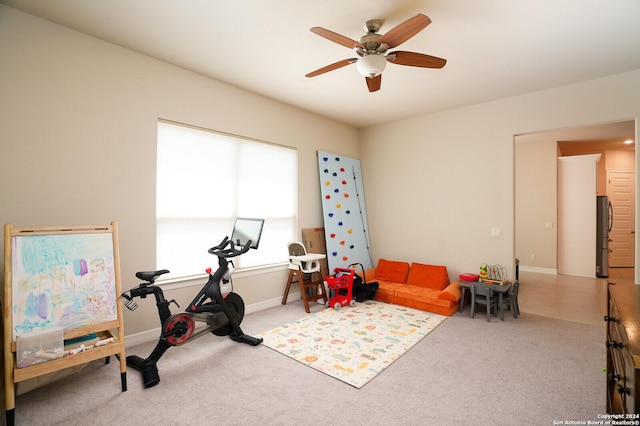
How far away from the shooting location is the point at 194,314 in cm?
273

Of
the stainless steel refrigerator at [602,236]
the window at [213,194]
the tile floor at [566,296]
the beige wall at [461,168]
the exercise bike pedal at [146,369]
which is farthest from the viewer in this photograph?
the stainless steel refrigerator at [602,236]

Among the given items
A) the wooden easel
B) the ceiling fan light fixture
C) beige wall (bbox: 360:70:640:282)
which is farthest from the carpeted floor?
the ceiling fan light fixture

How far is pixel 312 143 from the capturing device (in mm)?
4938

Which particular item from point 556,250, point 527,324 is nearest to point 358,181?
point 527,324

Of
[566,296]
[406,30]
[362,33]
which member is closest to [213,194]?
[362,33]

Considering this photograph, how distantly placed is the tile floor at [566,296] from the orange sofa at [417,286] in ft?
3.48

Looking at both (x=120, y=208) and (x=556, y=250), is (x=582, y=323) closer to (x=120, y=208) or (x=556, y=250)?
(x=556, y=250)

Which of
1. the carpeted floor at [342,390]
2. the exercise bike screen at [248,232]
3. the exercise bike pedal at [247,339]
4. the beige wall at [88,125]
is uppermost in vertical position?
the beige wall at [88,125]

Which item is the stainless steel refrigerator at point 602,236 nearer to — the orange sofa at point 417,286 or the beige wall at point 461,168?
the beige wall at point 461,168

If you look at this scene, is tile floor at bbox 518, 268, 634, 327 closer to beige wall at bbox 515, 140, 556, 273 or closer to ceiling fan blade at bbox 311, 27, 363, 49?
beige wall at bbox 515, 140, 556, 273

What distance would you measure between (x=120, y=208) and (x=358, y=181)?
3.83 m

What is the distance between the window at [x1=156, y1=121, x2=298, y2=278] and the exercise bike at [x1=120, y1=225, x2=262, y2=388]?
24.1 inches

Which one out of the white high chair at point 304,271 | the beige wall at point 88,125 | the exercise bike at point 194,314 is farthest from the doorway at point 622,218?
the beige wall at point 88,125

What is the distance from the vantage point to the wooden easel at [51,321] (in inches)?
73.6
